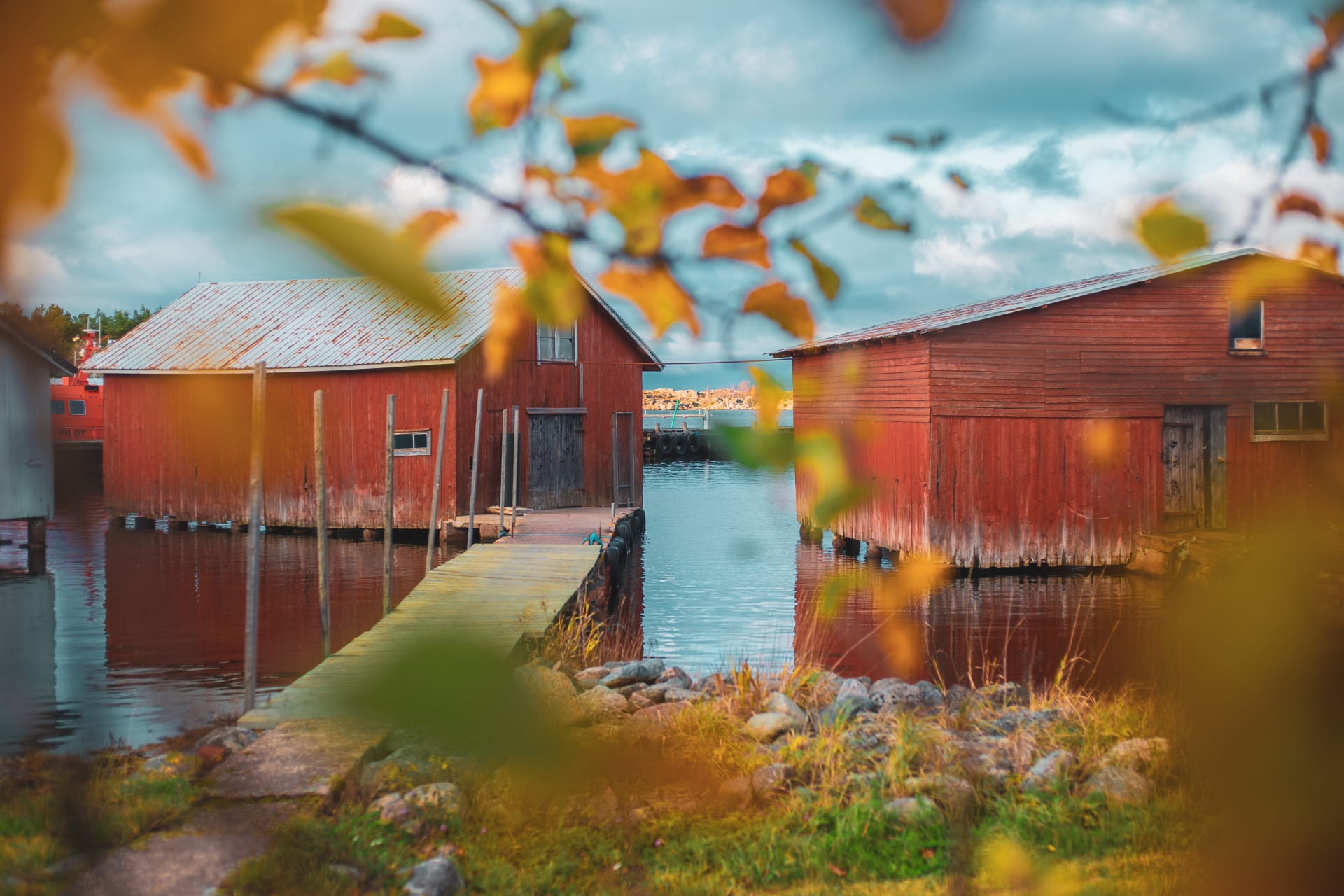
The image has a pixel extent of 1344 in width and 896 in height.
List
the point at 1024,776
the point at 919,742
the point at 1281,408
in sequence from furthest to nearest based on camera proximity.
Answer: the point at 1281,408 → the point at 919,742 → the point at 1024,776

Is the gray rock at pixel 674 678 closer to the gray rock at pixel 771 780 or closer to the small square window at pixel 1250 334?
the gray rock at pixel 771 780

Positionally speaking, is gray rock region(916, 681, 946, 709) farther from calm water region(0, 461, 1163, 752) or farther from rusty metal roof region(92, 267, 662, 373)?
rusty metal roof region(92, 267, 662, 373)

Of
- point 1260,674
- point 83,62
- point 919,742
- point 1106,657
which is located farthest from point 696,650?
point 83,62

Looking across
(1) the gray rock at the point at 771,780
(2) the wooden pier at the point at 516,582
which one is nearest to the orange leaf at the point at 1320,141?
(2) the wooden pier at the point at 516,582

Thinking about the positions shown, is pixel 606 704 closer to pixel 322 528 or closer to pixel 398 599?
pixel 322 528

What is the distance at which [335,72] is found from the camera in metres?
0.89

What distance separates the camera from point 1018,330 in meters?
16.4

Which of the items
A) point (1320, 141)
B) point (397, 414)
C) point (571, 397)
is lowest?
point (1320, 141)

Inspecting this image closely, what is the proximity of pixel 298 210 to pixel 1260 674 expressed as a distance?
148cm

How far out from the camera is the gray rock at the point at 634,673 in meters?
8.57

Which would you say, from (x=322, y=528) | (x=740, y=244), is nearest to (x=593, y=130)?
(x=740, y=244)

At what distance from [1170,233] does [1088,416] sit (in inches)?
665

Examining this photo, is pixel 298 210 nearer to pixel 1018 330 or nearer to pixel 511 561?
→ pixel 511 561

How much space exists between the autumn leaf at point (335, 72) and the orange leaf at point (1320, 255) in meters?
1.46
